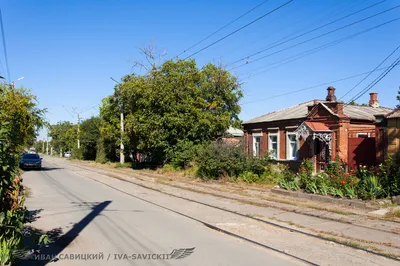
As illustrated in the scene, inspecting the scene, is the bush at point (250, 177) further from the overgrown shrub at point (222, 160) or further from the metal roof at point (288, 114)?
the metal roof at point (288, 114)

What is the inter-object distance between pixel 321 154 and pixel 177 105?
1116 centimetres

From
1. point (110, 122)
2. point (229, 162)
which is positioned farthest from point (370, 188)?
point (110, 122)

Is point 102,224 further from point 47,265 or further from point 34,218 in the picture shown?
point 47,265

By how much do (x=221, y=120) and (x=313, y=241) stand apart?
21256mm

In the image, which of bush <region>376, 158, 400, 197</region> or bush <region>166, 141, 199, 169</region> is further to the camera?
bush <region>166, 141, 199, 169</region>

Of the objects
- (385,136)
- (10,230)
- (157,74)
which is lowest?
(10,230)

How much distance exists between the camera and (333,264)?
19.5ft

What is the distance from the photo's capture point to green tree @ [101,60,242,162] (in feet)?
89.8

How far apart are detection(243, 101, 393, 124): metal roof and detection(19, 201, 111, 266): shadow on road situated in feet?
58.2

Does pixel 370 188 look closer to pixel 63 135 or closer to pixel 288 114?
pixel 288 114

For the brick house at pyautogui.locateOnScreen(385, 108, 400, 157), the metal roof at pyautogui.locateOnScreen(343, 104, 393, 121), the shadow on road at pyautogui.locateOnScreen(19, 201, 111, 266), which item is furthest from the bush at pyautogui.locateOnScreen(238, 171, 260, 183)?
the shadow on road at pyautogui.locateOnScreen(19, 201, 111, 266)

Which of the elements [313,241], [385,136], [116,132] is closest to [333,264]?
[313,241]

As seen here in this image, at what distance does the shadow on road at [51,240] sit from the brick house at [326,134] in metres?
13.6

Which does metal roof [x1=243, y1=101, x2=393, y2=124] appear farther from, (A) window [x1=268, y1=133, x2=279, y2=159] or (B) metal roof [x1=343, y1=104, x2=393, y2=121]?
(A) window [x1=268, y1=133, x2=279, y2=159]
